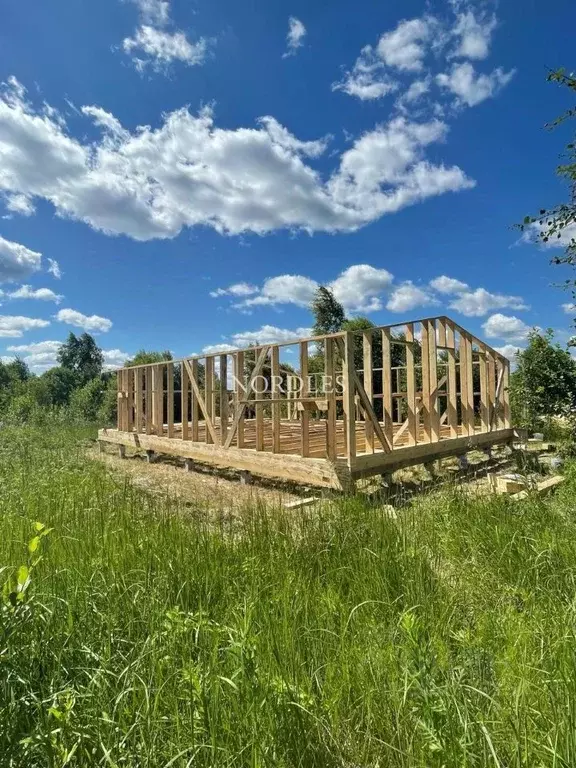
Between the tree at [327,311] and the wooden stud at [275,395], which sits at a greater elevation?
the tree at [327,311]

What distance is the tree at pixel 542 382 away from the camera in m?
8.02

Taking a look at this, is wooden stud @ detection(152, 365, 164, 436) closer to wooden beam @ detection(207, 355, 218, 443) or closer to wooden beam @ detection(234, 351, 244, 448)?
wooden beam @ detection(207, 355, 218, 443)

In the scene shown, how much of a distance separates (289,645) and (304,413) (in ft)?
15.7

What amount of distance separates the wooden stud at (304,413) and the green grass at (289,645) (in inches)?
118

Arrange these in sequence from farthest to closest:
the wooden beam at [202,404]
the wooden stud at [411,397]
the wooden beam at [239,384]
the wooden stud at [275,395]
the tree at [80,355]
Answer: the tree at [80,355] → the wooden beam at [202,404] → the wooden beam at [239,384] → the wooden stud at [411,397] → the wooden stud at [275,395]

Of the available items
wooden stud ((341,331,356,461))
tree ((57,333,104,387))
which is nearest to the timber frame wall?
wooden stud ((341,331,356,461))

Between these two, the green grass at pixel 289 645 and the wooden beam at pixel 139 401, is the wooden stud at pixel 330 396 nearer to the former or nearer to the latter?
the green grass at pixel 289 645

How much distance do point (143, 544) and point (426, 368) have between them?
639 cm

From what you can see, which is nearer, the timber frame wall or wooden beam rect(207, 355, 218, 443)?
the timber frame wall

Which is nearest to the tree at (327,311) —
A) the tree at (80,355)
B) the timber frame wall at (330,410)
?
the timber frame wall at (330,410)

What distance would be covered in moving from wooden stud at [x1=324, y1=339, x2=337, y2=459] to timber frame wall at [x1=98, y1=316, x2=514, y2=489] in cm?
2

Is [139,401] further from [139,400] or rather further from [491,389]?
[491,389]

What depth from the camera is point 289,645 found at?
6.01 feet

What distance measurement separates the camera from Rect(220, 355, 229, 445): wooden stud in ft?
27.0
